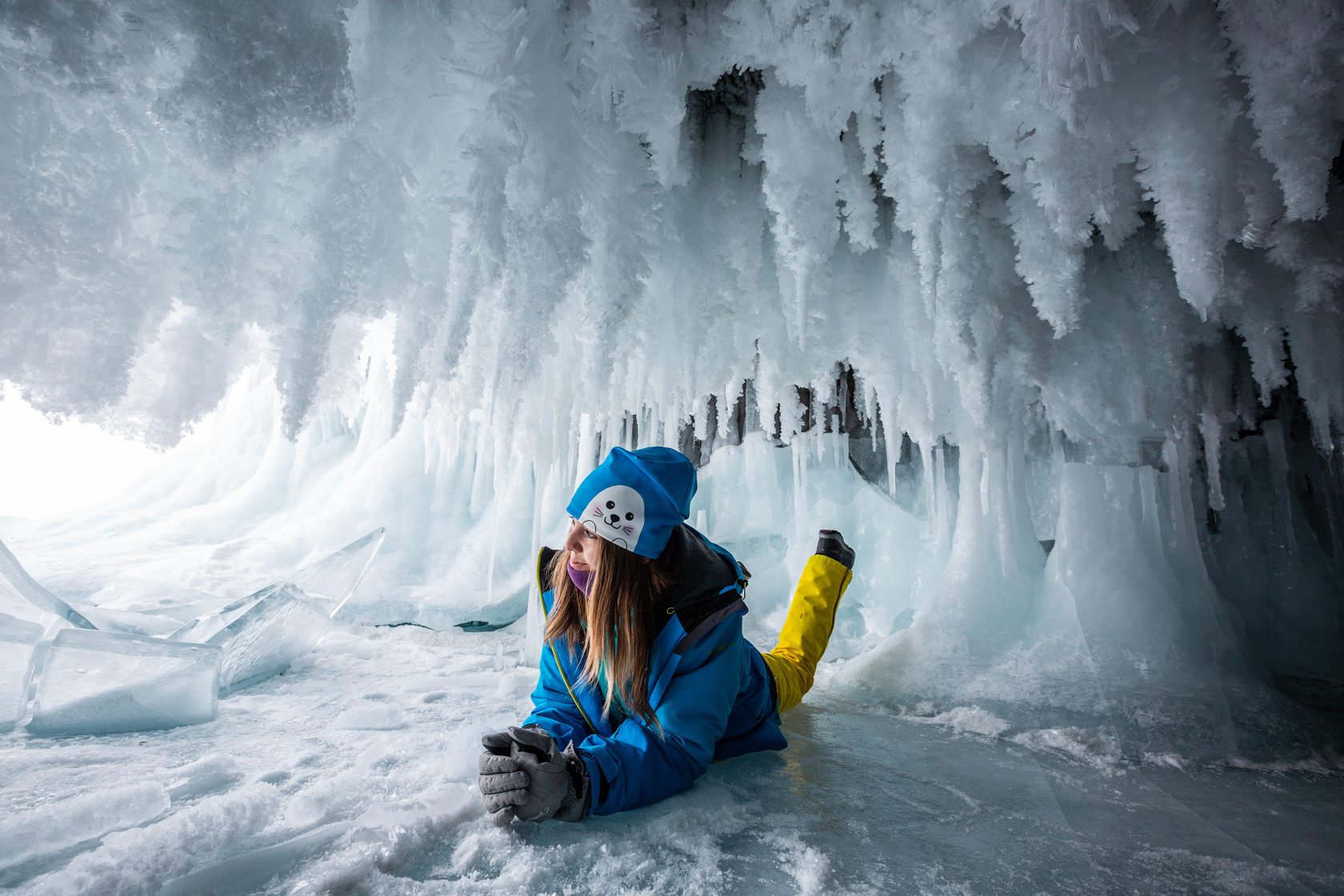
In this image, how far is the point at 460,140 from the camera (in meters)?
1.67

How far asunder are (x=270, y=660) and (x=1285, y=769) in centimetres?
377

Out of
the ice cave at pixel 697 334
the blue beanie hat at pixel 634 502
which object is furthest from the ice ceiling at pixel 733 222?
the blue beanie hat at pixel 634 502

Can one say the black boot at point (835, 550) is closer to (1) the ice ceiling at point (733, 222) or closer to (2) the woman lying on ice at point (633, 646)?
(2) the woman lying on ice at point (633, 646)

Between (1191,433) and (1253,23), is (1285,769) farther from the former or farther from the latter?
(1191,433)

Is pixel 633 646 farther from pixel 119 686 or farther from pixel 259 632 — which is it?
pixel 259 632

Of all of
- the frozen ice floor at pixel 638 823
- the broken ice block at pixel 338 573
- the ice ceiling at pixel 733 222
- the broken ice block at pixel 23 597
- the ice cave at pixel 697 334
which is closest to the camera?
the frozen ice floor at pixel 638 823

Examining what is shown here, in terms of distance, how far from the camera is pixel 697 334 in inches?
119

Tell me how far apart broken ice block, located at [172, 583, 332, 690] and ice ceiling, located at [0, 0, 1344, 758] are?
2.89 feet

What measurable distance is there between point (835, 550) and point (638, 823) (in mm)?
1176

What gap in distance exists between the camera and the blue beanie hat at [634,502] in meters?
1.21

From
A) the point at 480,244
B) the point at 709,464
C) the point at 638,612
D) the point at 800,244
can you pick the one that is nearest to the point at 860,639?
the point at 709,464

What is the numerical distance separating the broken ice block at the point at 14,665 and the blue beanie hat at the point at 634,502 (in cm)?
177

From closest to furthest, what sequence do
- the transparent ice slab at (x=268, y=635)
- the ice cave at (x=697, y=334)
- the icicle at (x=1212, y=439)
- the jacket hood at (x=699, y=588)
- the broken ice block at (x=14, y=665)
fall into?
the ice cave at (x=697, y=334)
the jacket hood at (x=699, y=588)
the broken ice block at (x=14, y=665)
the transparent ice slab at (x=268, y=635)
the icicle at (x=1212, y=439)

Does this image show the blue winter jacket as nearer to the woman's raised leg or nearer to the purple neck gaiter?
the purple neck gaiter
